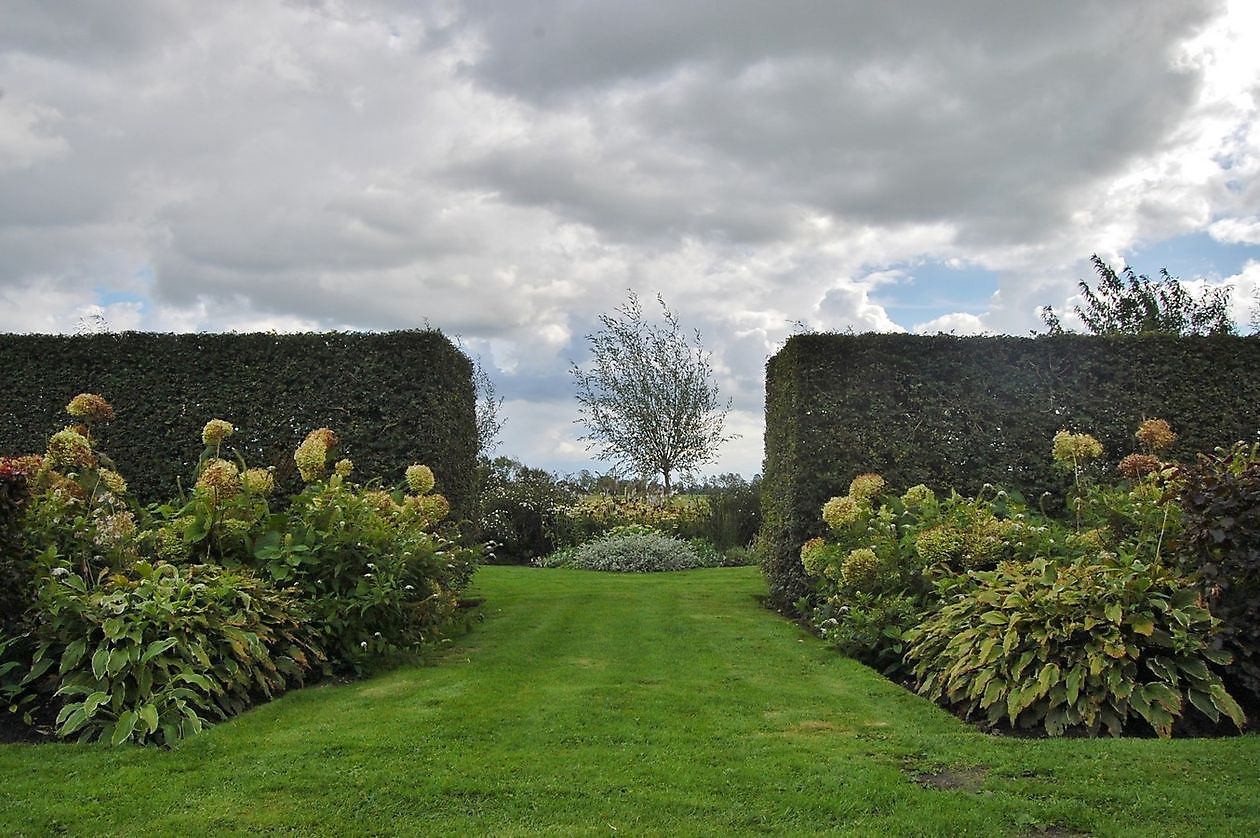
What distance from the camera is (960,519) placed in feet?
24.7

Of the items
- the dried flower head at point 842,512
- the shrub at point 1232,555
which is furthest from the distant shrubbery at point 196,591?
the shrub at point 1232,555

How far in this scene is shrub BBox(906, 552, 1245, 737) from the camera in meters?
5.17

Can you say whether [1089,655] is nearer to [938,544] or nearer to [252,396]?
[938,544]

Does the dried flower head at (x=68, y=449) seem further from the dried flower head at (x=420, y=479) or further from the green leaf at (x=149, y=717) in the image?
the green leaf at (x=149, y=717)

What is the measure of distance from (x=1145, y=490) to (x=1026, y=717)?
2699 millimetres

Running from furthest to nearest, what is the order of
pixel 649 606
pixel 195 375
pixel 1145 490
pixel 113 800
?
1. pixel 195 375
2. pixel 649 606
3. pixel 1145 490
4. pixel 113 800

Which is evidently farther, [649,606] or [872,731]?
[649,606]

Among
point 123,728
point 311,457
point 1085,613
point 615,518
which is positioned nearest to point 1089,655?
point 1085,613

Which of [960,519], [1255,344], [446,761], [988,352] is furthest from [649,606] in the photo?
[1255,344]

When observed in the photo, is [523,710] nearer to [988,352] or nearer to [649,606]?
[649,606]

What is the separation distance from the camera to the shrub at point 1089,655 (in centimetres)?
517

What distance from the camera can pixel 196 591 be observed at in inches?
236

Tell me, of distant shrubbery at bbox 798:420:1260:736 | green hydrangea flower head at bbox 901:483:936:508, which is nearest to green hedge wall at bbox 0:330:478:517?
green hydrangea flower head at bbox 901:483:936:508

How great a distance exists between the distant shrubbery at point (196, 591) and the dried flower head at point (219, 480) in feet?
0.04
